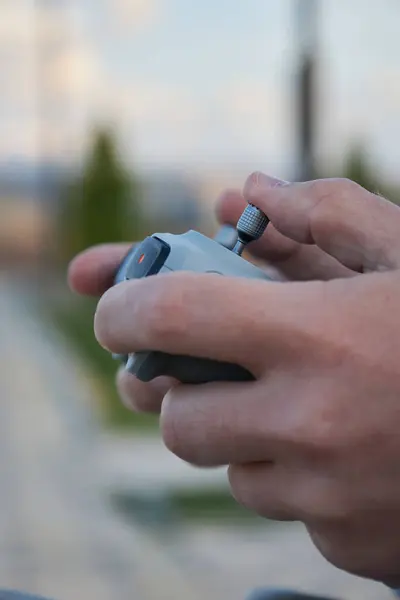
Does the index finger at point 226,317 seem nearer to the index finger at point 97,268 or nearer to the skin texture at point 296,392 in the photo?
the skin texture at point 296,392

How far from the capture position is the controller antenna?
26.7 inches

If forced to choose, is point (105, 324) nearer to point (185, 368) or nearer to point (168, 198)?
→ point (185, 368)

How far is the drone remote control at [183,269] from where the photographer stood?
1.80 feet

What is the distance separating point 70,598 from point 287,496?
6.79 feet

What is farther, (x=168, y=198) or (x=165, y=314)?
(x=168, y=198)

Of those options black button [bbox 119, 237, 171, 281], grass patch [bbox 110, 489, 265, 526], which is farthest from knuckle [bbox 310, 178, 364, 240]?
grass patch [bbox 110, 489, 265, 526]

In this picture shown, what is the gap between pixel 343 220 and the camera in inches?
23.7

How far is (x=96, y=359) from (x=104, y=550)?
3789 millimetres

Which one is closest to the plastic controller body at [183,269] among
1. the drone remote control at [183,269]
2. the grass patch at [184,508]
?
the drone remote control at [183,269]

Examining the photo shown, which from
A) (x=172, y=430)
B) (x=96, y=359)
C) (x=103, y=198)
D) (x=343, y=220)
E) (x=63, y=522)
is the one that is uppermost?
(x=343, y=220)

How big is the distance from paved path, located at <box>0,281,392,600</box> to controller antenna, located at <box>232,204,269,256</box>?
4.82 feet

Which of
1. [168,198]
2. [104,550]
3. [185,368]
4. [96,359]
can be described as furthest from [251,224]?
[168,198]

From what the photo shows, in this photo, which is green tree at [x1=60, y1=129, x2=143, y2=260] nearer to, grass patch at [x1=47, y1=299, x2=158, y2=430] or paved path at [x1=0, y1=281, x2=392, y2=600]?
grass patch at [x1=47, y1=299, x2=158, y2=430]

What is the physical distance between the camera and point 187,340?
20.5 inches
